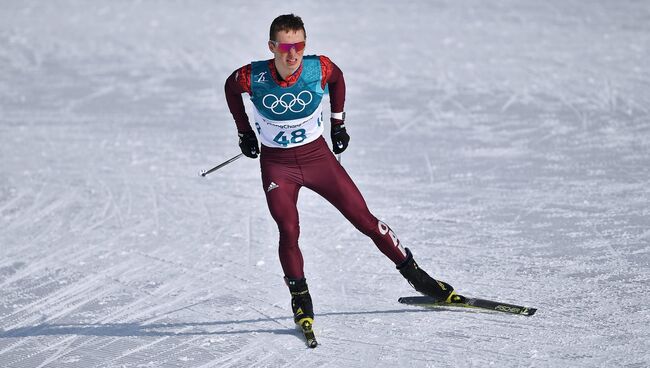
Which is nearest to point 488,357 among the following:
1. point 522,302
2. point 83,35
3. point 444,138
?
point 522,302

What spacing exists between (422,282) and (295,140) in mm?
1163

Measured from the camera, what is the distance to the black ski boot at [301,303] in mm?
5457

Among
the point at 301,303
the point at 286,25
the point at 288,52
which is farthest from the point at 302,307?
the point at 286,25

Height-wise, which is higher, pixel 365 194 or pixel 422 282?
pixel 422 282

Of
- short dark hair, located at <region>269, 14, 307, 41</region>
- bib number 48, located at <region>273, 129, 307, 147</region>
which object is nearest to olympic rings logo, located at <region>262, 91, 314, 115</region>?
bib number 48, located at <region>273, 129, 307, 147</region>

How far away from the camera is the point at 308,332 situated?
5.40 m

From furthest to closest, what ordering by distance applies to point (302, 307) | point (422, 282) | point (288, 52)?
point (422, 282), point (302, 307), point (288, 52)

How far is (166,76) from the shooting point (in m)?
12.2

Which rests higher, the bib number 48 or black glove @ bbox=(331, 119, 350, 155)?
the bib number 48

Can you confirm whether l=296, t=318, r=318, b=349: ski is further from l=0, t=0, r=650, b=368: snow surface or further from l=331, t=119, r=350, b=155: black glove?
l=331, t=119, r=350, b=155: black glove

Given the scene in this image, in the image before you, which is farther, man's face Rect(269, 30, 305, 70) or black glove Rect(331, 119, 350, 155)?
black glove Rect(331, 119, 350, 155)

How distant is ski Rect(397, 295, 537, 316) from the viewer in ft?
18.2

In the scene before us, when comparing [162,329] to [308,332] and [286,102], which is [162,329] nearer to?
[308,332]

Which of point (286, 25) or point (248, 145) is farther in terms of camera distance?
point (248, 145)
